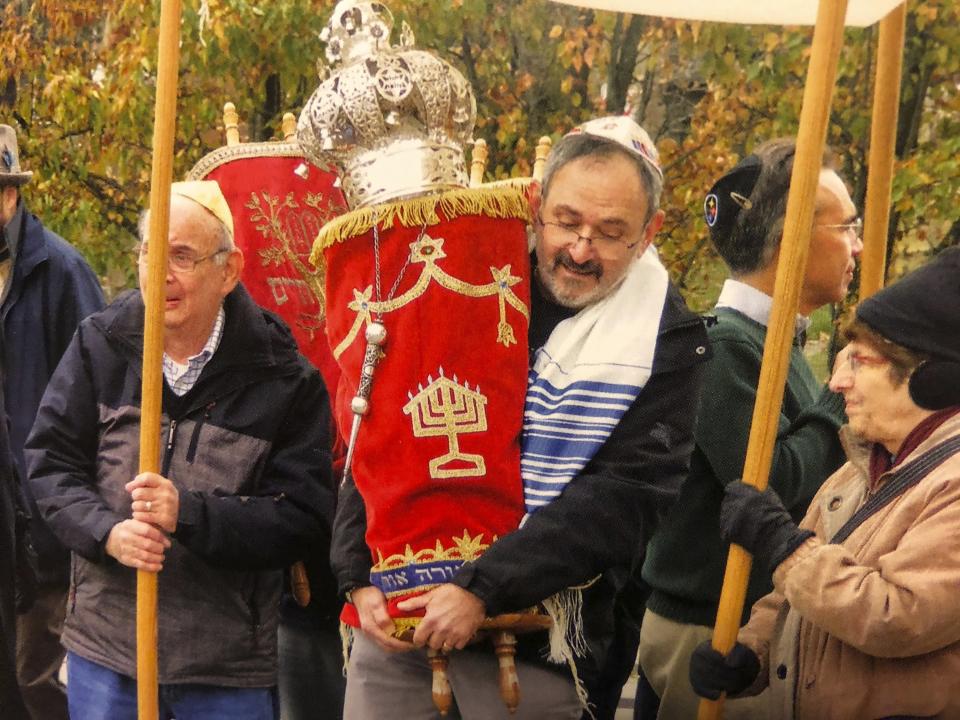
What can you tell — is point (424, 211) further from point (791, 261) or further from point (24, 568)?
point (24, 568)

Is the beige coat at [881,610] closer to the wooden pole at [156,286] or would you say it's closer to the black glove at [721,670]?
the black glove at [721,670]

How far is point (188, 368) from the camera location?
2963mm

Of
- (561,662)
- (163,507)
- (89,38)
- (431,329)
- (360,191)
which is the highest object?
(89,38)

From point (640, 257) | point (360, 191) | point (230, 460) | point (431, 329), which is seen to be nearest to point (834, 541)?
point (640, 257)

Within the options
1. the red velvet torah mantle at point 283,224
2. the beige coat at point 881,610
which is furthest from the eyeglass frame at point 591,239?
the red velvet torah mantle at point 283,224

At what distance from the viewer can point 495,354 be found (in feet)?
7.86

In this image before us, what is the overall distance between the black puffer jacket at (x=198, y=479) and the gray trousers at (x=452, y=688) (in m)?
0.49

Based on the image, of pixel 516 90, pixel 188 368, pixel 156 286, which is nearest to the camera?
pixel 156 286

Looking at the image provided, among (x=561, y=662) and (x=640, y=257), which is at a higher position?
(x=640, y=257)

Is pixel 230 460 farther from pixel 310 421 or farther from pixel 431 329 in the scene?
pixel 431 329

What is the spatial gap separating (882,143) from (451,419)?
123cm


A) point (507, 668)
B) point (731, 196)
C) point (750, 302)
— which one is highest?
point (731, 196)

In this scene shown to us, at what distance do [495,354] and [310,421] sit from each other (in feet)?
2.46

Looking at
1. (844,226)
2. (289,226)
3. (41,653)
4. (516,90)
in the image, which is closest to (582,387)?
(844,226)
